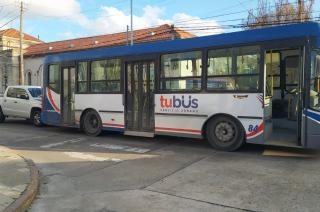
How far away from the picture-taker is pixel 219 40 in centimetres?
915

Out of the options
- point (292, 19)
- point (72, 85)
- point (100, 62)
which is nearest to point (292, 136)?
point (100, 62)

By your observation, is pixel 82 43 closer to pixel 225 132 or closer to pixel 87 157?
pixel 87 157

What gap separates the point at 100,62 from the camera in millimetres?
11852

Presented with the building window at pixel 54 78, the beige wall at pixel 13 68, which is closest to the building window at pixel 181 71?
the building window at pixel 54 78

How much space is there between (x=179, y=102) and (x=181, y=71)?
2.73ft

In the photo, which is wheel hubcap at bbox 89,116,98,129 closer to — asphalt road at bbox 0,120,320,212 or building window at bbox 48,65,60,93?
asphalt road at bbox 0,120,320,212

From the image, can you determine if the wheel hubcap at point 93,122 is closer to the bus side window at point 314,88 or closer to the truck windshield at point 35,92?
the truck windshield at point 35,92

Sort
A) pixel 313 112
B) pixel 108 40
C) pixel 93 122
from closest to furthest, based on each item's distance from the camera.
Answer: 1. pixel 313 112
2. pixel 93 122
3. pixel 108 40

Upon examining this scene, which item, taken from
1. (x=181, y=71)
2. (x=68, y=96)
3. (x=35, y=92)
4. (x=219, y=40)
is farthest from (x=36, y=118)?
(x=219, y=40)

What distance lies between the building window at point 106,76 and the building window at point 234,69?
327 centimetres

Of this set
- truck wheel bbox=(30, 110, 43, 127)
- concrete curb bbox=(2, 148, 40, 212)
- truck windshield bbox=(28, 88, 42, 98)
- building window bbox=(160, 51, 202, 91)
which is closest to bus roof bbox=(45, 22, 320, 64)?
building window bbox=(160, 51, 202, 91)

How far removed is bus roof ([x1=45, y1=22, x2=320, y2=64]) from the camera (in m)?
8.00

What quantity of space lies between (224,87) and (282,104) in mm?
1856

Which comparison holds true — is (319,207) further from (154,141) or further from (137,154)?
(154,141)
